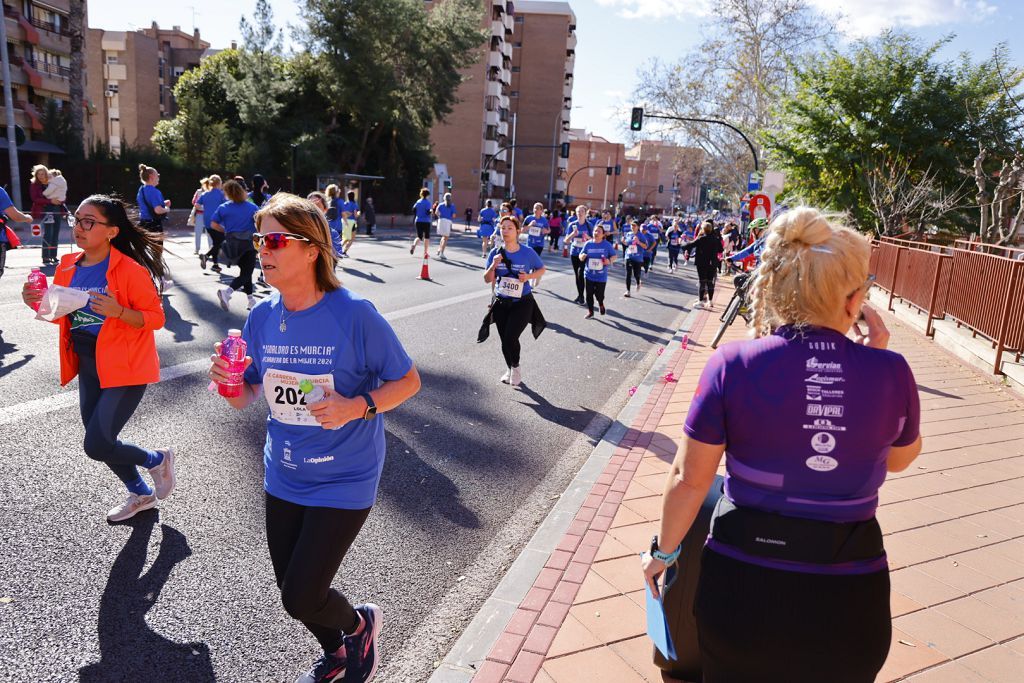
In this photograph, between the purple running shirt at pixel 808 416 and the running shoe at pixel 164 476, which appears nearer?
the purple running shirt at pixel 808 416

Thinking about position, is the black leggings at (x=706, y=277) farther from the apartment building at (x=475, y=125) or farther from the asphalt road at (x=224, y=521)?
the apartment building at (x=475, y=125)

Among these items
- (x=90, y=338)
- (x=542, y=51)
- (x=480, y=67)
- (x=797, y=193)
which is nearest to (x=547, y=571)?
(x=90, y=338)

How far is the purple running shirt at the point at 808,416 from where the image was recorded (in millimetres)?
1806

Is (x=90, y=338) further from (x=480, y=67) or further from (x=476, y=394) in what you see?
(x=480, y=67)

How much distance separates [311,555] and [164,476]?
7.51 ft

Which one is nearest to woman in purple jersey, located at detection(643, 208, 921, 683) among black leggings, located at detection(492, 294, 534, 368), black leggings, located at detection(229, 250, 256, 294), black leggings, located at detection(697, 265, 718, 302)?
black leggings, located at detection(492, 294, 534, 368)

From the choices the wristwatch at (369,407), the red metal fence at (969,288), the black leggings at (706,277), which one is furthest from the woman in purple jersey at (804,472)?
the black leggings at (706,277)

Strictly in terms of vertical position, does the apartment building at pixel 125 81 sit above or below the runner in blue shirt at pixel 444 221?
above

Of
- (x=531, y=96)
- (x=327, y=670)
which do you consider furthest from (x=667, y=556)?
(x=531, y=96)

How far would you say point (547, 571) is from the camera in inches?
155

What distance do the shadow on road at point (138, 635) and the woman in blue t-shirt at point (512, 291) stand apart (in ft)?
14.6

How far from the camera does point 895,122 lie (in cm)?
2227

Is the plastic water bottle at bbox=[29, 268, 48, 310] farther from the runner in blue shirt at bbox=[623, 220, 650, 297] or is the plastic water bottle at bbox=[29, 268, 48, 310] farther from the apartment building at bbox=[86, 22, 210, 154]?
the apartment building at bbox=[86, 22, 210, 154]

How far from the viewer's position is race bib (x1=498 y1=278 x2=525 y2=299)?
7996 millimetres
